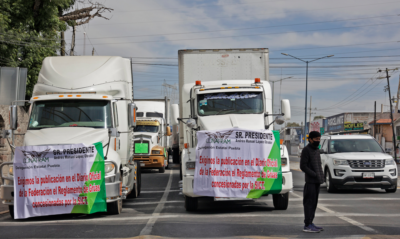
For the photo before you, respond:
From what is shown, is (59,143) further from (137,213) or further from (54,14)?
(54,14)

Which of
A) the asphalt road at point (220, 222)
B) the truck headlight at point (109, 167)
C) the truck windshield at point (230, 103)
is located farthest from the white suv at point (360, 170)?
the truck headlight at point (109, 167)

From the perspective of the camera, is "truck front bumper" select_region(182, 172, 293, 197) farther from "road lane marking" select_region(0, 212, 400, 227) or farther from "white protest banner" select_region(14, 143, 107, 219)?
"white protest banner" select_region(14, 143, 107, 219)

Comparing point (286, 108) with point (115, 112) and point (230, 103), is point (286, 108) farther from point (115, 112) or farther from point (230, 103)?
point (115, 112)

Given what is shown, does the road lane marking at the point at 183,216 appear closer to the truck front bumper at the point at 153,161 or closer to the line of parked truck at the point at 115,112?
the line of parked truck at the point at 115,112

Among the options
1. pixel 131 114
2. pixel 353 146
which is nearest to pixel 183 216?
pixel 131 114

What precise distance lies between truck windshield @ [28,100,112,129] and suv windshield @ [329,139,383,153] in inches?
343

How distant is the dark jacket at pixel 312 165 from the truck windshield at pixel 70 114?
467cm

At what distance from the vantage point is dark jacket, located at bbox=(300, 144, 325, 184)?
8453 mm

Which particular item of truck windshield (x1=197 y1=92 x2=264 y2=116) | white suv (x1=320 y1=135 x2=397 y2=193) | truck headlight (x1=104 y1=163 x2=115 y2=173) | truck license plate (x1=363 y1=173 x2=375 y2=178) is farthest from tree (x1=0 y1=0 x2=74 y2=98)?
truck license plate (x1=363 y1=173 x2=375 y2=178)

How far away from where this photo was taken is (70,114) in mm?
11047

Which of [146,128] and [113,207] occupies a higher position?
[146,128]

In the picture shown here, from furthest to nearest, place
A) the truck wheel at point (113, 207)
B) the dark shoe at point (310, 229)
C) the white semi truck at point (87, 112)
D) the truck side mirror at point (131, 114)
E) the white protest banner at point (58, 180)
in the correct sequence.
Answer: the truck side mirror at point (131, 114) < the truck wheel at point (113, 207) < the white semi truck at point (87, 112) < the white protest banner at point (58, 180) < the dark shoe at point (310, 229)

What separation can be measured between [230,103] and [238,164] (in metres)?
1.93

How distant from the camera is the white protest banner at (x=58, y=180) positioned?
9789mm
